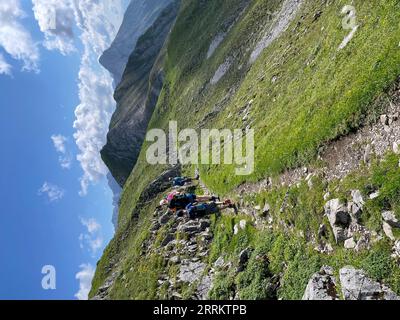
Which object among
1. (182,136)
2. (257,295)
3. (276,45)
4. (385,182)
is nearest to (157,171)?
(182,136)

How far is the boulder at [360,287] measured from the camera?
1341 centimetres

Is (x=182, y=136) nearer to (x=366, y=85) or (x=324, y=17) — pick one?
(x=324, y=17)

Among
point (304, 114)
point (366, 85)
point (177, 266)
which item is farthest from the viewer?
point (177, 266)

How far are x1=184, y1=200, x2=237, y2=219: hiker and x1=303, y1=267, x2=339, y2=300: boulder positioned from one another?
15952 mm

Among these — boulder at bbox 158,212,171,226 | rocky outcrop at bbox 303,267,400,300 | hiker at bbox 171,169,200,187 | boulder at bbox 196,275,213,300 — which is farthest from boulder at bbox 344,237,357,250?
hiker at bbox 171,169,200,187

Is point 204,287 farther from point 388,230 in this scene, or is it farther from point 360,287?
point 388,230

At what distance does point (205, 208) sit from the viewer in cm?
3544

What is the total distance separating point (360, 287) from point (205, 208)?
22.0 metres

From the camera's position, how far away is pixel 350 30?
26953 mm

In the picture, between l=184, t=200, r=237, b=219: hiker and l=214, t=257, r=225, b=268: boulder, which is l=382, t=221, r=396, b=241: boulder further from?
l=184, t=200, r=237, b=219: hiker

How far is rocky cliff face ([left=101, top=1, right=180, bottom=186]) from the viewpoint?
143 m

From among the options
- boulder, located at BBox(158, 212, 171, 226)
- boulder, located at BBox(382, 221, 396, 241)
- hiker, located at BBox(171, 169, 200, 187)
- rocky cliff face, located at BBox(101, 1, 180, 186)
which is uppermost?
rocky cliff face, located at BBox(101, 1, 180, 186)

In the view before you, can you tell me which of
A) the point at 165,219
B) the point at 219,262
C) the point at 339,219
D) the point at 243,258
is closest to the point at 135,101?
the point at 165,219

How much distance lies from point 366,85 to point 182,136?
193 ft
